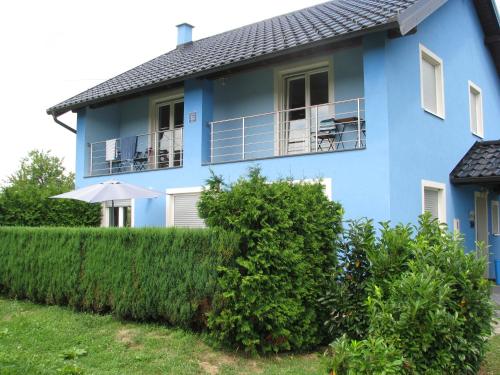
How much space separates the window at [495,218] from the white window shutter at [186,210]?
911 centimetres

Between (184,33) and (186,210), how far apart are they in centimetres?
1071

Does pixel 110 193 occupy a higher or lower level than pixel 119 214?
higher

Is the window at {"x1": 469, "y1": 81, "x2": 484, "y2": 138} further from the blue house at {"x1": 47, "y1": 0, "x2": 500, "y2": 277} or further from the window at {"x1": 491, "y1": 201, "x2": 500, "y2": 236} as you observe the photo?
the window at {"x1": 491, "y1": 201, "x2": 500, "y2": 236}

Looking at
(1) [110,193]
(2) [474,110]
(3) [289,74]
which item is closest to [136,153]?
(1) [110,193]

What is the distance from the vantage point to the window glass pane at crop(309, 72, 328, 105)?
11.8 meters

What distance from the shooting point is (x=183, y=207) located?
12344mm

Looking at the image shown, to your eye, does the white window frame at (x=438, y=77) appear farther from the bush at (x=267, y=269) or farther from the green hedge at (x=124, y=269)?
the green hedge at (x=124, y=269)

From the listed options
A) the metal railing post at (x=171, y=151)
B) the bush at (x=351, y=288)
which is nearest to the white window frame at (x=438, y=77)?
the bush at (x=351, y=288)

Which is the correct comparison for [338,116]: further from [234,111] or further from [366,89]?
[234,111]

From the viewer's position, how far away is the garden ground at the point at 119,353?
5.50 meters

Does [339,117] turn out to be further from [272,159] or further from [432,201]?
[432,201]

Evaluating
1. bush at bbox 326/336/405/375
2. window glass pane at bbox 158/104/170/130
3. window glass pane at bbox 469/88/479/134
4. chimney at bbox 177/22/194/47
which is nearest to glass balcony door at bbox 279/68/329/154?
window glass pane at bbox 158/104/170/130

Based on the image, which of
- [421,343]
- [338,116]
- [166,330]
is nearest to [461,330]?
[421,343]

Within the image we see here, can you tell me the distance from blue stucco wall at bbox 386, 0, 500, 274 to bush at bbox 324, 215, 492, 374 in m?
3.31
